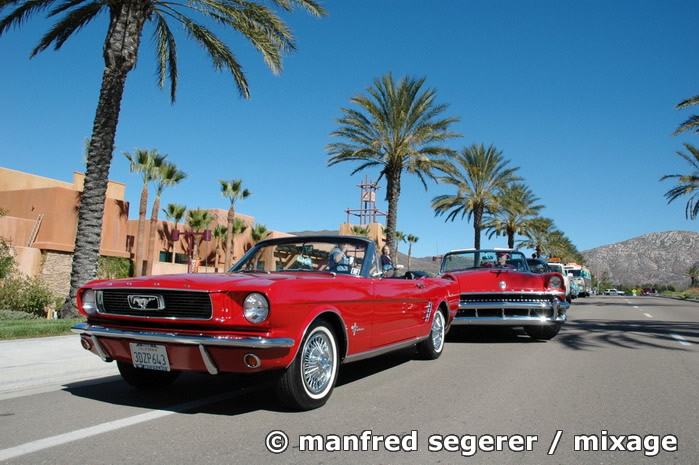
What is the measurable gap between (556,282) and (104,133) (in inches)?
398

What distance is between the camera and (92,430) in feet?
13.0

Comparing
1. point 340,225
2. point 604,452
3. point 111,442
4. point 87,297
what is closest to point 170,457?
point 111,442

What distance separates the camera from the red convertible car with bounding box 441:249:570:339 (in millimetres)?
9469

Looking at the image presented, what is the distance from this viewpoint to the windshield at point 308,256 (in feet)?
18.5

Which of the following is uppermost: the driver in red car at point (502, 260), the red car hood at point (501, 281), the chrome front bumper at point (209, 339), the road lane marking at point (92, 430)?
the driver in red car at point (502, 260)

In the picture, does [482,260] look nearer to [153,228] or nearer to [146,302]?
[146,302]

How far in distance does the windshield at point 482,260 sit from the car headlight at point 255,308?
734 centimetres

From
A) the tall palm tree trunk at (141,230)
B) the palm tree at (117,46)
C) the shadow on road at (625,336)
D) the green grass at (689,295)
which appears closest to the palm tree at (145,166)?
the tall palm tree trunk at (141,230)

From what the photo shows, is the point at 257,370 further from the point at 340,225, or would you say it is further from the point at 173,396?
the point at 340,225

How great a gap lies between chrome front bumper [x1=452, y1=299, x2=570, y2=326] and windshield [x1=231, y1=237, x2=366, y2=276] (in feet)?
14.7

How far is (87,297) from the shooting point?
16.0 ft

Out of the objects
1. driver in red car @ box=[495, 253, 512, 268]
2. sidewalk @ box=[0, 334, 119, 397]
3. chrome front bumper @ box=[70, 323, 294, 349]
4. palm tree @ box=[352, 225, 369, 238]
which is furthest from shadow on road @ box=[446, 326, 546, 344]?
palm tree @ box=[352, 225, 369, 238]

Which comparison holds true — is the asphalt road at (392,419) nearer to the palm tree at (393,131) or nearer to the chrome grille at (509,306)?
the chrome grille at (509,306)

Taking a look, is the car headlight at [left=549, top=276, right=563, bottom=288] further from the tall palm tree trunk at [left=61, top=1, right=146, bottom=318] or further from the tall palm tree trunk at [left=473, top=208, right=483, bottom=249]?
the tall palm tree trunk at [left=473, top=208, right=483, bottom=249]
